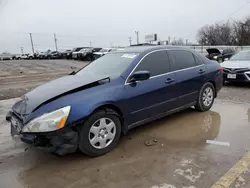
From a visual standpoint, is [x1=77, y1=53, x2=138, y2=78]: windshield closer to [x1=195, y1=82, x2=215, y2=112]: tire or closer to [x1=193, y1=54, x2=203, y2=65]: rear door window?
[x1=193, y1=54, x2=203, y2=65]: rear door window

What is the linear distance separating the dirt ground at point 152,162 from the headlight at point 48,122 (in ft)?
1.88

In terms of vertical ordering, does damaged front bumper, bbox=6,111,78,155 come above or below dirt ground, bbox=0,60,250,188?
above

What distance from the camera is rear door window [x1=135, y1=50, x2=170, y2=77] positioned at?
4309 millimetres

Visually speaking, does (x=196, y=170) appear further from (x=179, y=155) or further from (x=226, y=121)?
(x=226, y=121)

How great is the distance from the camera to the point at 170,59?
4.82 m

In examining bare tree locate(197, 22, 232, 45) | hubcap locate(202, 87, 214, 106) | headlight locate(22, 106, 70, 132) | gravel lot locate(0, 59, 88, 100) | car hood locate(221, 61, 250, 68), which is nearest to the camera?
headlight locate(22, 106, 70, 132)

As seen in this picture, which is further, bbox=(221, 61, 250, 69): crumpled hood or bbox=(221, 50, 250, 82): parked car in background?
bbox=(221, 61, 250, 69): crumpled hood

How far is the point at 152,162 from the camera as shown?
11.1 ft

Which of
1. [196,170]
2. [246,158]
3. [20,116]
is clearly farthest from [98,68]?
[246,158]

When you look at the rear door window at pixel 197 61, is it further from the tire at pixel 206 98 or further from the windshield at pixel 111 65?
the windshield at pixel 111 65

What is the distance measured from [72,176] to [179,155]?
1514mm

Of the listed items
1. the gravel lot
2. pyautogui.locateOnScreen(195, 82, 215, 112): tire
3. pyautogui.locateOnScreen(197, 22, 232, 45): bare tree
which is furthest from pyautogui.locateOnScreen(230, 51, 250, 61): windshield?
pyautogui.locateOnScreen(197, 22, 232, 45): bare tree

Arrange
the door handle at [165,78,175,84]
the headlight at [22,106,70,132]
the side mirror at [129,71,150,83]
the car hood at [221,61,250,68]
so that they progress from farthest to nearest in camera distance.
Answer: the car hood at [221,61,250,68]
the door handle at [165,78,175,84]
the side mirror at [129,71,150,83]
the headlight at [22,106,70,132]

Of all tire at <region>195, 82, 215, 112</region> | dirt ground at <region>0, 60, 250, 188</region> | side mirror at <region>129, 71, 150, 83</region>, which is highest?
side mirror at <region>129, 71, 150, 83</region>
